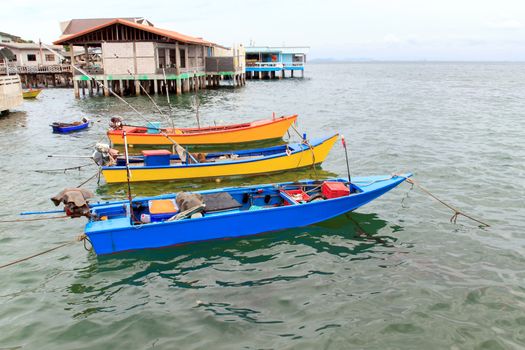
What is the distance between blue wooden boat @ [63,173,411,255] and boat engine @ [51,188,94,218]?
0.28 metres

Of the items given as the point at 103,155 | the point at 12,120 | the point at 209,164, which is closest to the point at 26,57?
the point at 12,120

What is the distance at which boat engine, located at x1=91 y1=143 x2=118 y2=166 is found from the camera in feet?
48.2

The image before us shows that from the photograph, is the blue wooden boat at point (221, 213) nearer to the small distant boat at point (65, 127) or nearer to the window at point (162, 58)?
the small distant boat at point (65, 127)

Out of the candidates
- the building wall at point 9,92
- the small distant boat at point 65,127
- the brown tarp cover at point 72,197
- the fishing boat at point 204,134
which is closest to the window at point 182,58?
the building wall at point 9,92

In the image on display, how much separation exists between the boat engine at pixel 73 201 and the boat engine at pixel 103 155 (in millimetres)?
5626

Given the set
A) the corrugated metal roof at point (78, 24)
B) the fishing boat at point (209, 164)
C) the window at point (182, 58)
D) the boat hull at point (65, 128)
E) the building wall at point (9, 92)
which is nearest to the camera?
the fishing boat at point (209, 164)

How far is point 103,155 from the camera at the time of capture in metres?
14.8

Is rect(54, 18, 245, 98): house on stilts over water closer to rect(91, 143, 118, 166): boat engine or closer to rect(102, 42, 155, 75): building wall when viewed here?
rect(102, 42, 155, 75): building wall

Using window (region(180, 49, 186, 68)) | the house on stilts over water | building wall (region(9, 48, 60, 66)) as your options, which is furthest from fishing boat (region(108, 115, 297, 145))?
building wall (region(9, 48, 60, 66))

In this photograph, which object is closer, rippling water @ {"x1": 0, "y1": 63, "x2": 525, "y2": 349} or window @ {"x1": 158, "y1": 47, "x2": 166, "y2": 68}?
rippling water @ {"x1": 0, "y1": 63, "x2": 525, "y2": 349}

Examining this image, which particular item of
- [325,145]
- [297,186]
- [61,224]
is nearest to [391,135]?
[325,145]

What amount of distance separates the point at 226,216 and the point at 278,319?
3.04m

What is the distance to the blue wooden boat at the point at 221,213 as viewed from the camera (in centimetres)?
925

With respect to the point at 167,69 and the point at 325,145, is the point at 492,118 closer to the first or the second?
the point at 325,145
